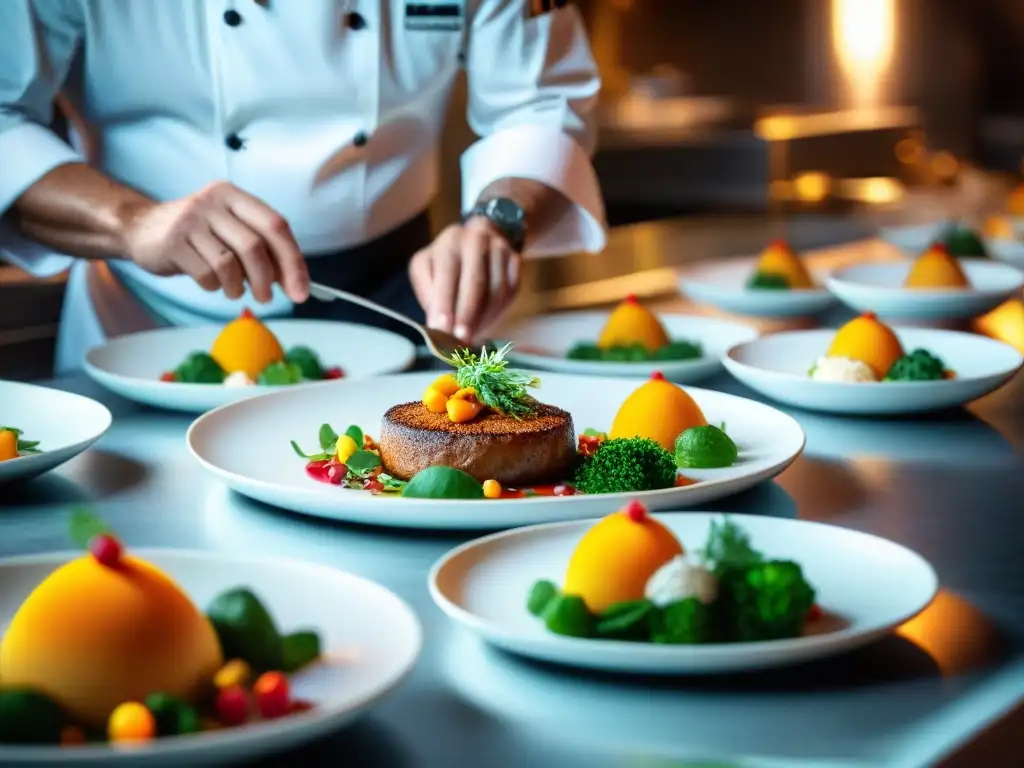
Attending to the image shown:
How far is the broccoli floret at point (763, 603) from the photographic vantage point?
35.4 inches

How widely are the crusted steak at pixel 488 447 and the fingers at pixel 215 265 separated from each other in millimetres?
501

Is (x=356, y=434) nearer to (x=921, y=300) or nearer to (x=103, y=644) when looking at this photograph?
(x=103, y=644)

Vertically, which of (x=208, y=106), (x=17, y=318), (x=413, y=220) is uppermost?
(x=208, y=106)

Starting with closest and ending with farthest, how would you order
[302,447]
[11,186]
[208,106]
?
[302,447], [11,186], [208,106]

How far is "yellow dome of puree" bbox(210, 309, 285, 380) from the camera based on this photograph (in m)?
1.88

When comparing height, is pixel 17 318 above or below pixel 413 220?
below

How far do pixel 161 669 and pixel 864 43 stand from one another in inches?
290

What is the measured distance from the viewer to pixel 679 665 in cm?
88

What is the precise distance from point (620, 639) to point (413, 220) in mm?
1750

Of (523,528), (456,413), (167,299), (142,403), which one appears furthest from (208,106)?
(523,528)

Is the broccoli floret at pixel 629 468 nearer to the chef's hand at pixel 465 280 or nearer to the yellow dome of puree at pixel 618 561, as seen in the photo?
the yellow dome of puree at pixel 618 561

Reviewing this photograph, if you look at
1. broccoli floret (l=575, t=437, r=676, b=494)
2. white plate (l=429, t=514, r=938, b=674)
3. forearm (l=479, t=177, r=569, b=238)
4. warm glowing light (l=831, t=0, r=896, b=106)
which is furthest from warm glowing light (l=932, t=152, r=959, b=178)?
white plate (l=429, t=514, r=938, b=674)

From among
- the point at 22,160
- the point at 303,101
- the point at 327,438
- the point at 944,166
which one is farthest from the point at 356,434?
the point at 944,166

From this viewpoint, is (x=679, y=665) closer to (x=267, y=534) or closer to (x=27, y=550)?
(x=267, y=534)
